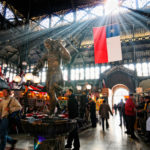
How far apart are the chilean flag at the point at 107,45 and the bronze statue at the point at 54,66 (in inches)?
68.0

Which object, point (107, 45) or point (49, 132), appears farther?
point (107, 45)

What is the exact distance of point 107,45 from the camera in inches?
177

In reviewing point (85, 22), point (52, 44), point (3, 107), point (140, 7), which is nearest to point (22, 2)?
point (85, 22)

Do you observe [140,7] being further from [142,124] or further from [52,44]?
[52,44]

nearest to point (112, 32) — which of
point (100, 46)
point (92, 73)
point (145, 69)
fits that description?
point (100, 46)

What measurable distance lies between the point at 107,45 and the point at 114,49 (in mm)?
348

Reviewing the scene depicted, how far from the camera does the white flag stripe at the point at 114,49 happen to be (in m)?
4.18

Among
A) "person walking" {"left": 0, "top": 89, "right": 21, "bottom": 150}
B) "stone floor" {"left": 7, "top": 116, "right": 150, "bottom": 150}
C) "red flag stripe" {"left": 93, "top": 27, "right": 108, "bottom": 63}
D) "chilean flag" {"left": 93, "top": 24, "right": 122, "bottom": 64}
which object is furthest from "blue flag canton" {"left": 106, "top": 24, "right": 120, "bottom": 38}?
"person walking" {"left": 0, "top": 89, "right": 21, "bottom": 150}

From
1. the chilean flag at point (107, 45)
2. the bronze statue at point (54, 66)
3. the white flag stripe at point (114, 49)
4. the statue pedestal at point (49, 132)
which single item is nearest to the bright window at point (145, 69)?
the chilean flag at point (107, 45)

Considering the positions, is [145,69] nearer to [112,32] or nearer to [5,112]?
[112,32]

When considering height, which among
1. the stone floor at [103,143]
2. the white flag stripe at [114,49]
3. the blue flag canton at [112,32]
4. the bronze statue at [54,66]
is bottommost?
the stone floor at [103,143]

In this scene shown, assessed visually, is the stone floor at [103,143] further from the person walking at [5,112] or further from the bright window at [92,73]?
the bright window at [92,73]

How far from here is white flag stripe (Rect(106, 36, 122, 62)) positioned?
4184mm

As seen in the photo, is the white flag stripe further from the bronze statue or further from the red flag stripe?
the bronze statue
